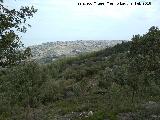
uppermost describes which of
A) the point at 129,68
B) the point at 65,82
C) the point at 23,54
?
the point at 23,54

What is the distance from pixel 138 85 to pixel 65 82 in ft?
155

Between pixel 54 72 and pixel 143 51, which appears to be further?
pixel 54 72

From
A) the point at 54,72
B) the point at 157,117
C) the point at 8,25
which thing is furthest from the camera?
the point at 54,72

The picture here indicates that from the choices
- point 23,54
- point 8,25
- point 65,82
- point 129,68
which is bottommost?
point 65,82

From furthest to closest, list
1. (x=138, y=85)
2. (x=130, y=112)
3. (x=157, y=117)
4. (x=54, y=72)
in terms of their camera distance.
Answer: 1. (x=54, y=72)
2. (x=138, y=85)
3. (x=130, y=112)
4. (x=157, y=117)

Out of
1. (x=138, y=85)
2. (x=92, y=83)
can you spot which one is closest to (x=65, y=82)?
(x=92, y=83)

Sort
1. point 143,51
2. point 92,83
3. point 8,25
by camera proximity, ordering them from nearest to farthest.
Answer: point 8,25 → point 143,51 → point 92,83

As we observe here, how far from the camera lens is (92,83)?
83.7 meters

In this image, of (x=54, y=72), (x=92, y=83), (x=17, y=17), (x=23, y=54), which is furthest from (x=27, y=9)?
(x=54, y=72)

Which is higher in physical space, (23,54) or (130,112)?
(23,54)

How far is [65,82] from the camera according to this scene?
291 feet

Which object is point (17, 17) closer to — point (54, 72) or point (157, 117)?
point (157, 117)

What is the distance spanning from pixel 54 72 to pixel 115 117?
83.6m

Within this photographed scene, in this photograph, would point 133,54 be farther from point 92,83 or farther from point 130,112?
point 92,83
